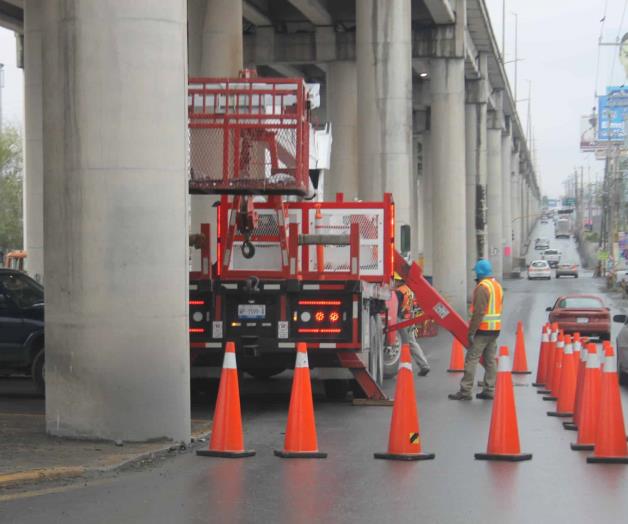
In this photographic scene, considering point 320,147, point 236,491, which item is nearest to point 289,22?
point 320,147

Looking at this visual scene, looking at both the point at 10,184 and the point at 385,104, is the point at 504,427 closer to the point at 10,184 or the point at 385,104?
the point at 385,104

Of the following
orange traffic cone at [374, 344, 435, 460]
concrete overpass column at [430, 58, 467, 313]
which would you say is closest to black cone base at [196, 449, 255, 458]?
orange traffic cone at [374, 344, 435, 460]

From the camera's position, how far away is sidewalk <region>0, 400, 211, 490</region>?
10.7 meters

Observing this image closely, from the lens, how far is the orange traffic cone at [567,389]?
16250mm

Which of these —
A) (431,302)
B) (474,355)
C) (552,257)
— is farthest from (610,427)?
(552,257)

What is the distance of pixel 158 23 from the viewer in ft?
42.4

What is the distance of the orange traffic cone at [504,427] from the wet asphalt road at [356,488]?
0.16m

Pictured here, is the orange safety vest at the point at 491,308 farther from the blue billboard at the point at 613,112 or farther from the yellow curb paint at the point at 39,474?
the blue billboard at the point at 613,112

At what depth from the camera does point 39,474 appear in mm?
10586

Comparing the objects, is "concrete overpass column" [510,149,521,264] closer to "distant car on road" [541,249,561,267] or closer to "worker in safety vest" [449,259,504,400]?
"distant car on road" [541,249,561,267]

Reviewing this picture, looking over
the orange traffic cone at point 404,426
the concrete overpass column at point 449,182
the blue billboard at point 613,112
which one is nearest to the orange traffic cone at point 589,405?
the orange traffic cone at point 404,426

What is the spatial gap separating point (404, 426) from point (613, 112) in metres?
90.7

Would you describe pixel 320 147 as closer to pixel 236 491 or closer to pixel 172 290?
pixel 172 290

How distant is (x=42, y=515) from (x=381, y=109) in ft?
96.8
